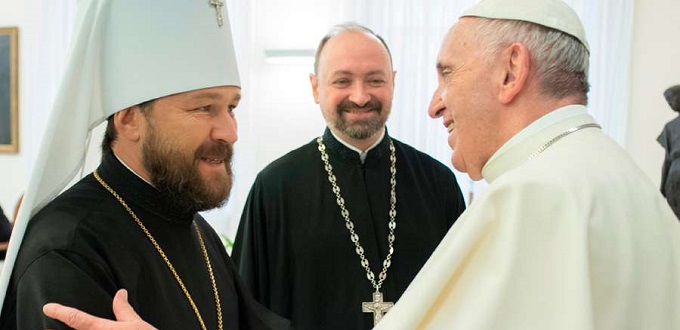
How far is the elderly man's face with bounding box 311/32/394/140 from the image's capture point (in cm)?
275

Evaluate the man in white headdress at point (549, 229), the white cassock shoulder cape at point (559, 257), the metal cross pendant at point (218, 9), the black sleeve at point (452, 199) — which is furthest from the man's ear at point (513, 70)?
the black sleeve at point (452, 199)

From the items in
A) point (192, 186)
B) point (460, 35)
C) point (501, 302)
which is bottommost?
point (501, 302)

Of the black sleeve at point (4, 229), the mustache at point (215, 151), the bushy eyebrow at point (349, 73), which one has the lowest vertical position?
the black sleeve at point (4, 229)

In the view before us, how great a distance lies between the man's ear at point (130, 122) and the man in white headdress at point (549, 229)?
847 mm

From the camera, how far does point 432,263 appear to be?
1400 mm

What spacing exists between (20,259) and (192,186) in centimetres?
47

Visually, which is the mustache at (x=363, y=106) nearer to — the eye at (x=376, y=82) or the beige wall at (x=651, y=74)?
the eye at (x=376, y=82)

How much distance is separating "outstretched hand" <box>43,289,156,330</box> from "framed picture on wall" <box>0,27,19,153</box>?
565cm

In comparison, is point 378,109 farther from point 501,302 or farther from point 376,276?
point 501,302

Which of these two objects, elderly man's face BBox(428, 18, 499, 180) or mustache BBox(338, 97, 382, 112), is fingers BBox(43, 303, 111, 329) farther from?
mustache BBox(338, 97, 382, 112)

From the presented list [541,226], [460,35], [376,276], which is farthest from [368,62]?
[541,226]

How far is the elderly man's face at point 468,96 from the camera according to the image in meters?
1.61

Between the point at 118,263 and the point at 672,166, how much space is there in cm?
385

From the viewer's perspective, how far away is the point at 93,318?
54.4 inches
